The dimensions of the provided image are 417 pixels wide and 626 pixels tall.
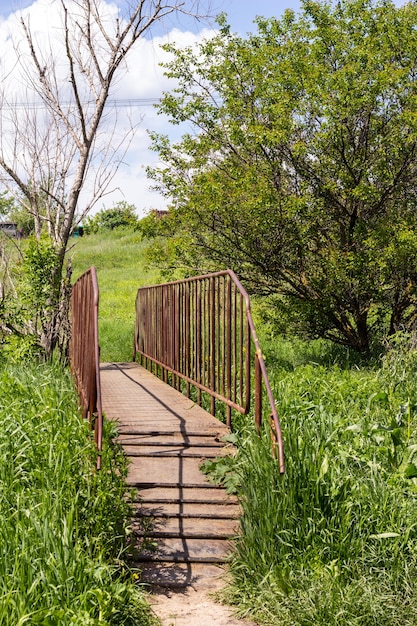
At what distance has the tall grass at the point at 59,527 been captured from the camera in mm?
3881

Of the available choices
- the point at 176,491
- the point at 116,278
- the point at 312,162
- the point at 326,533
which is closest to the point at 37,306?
the point at 312,162

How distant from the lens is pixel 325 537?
4.89 metres

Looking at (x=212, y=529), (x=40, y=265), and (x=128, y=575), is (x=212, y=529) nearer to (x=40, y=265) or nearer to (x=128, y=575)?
(x=128, y=575)

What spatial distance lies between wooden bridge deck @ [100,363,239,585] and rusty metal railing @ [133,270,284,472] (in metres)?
0.37

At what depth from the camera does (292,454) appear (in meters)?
5.34

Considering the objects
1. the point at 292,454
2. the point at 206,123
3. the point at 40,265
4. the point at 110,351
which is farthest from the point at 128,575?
the point at 110,351

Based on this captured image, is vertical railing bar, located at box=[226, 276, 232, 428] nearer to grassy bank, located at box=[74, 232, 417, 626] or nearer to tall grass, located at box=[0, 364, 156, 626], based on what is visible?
grassy bank, located at box=[74, 232, 417, 626]

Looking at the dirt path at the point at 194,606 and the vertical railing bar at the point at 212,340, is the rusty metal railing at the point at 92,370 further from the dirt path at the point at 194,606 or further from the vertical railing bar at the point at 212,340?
the vertical railing bar at the point at 212,340

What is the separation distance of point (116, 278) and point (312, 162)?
1718 centimetres

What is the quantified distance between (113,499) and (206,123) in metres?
8.78

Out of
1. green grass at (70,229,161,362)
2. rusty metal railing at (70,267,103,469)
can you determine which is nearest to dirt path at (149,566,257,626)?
rusty metal railing at (70,267,103,469)

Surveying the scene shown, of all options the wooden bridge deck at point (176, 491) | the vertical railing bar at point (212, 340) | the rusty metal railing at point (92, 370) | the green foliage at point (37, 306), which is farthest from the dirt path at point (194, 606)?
the green foliage at point (37, 306)

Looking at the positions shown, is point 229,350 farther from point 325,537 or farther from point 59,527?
point 59,527

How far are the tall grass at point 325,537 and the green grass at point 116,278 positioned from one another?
23.4 ft
